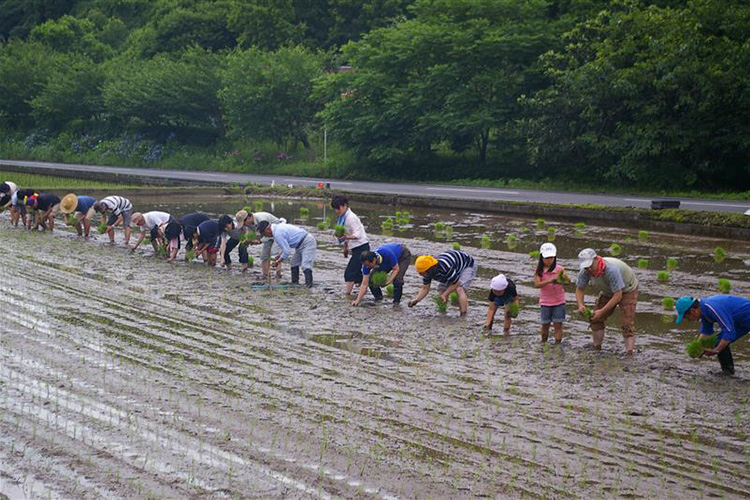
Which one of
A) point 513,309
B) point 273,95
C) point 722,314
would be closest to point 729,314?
point 722,314

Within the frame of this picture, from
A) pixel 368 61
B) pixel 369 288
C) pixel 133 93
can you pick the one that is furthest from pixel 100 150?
pixel 369 288

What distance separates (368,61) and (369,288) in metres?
24.8

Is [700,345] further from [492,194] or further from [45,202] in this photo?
[492,194]

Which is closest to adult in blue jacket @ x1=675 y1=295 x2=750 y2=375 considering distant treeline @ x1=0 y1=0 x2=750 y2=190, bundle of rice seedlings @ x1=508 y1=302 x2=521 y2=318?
bundle of rice seedlings @ x1=508 y1=302 x2=521 y2=318

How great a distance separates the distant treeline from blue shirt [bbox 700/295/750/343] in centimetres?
1927

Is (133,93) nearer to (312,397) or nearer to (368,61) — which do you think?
(368,61)

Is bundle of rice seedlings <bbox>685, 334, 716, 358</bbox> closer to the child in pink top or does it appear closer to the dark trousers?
the child in pink top

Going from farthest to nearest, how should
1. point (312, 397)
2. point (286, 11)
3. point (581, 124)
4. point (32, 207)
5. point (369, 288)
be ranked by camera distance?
1. point (286, 11)
2. point (581, 124)
3. point (32, 207)
4. point (369, 288)
5. point (312, 397)

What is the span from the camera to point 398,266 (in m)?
13.6

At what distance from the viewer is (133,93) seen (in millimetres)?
51562

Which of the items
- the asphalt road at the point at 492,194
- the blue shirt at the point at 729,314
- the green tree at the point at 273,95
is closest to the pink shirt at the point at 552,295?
the blue shirt at the point at 729,314

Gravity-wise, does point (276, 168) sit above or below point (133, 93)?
below

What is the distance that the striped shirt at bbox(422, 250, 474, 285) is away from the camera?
41.4 ft

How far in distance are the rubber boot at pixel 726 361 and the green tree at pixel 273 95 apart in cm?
3530
